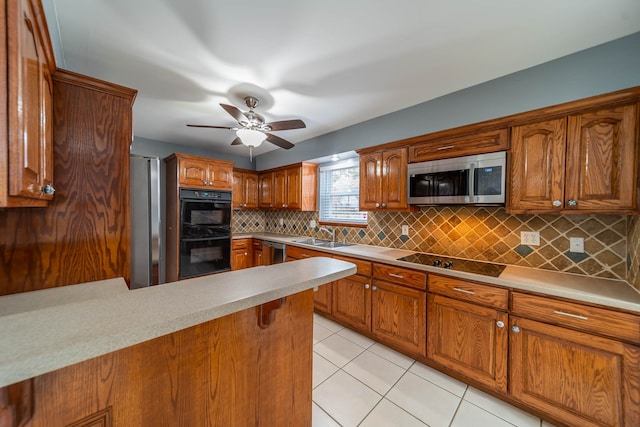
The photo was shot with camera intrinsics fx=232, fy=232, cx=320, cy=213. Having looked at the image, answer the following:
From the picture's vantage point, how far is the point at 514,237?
2047mm

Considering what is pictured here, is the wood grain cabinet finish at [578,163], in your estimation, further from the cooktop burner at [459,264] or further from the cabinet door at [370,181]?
the cabinet door at [370,181]

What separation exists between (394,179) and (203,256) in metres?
2.96

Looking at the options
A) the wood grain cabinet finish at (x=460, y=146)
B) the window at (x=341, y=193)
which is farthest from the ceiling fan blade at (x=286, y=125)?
the window at (x=341, y=193)

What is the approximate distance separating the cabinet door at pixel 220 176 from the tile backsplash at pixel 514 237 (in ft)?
7.37

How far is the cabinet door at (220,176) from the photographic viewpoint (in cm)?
362

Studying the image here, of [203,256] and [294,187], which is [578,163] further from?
[203,256]

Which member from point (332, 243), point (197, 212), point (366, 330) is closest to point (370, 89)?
point (332, 243)

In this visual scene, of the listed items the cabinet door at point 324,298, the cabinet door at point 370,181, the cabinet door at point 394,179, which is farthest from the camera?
the cabinet door at point 324,298

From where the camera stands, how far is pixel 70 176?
131 cm

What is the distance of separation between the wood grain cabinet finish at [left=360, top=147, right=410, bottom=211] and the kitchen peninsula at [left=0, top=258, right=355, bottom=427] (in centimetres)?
155

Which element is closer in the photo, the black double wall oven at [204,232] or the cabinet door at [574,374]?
the cabinet door at [574,374]

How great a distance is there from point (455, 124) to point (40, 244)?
312 cm

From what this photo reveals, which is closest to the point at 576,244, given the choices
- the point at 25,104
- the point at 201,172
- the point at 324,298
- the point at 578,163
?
the point at 578,163

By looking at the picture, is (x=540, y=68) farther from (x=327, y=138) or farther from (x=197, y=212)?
(x=197, y=212)
